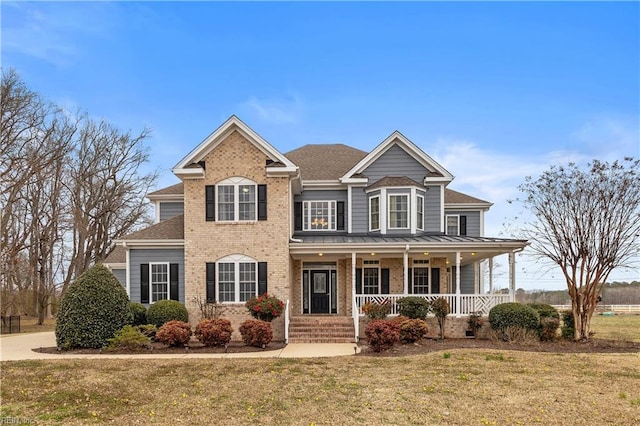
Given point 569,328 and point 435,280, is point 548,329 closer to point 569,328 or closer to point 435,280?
point 569,328

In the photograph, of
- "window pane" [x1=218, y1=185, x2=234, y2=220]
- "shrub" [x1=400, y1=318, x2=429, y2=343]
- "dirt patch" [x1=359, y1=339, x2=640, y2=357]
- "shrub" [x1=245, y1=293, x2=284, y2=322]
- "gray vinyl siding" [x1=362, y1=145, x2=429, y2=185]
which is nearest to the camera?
"dirt patch" [x1=359, y1=339, x2=640, y2=357]

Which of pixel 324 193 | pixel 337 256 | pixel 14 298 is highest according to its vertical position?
pixel 324 193

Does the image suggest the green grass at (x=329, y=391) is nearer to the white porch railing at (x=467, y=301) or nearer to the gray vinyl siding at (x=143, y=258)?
the white porch railing at (x=467, y=301)

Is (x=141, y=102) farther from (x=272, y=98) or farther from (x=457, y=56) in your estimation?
(x=457, y=56)

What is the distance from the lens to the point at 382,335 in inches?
549

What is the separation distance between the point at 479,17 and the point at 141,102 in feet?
52.6

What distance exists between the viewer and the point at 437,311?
1694 cm

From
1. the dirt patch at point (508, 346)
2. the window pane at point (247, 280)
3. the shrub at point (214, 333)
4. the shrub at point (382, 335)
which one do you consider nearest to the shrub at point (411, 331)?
the dirt patch at point (508, 346)

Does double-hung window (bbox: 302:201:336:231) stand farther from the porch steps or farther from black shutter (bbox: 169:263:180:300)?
black shutter (bbox: 169:263:180:300)

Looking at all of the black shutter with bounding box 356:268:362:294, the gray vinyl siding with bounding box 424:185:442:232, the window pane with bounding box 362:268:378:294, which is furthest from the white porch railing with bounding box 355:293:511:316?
the gray vinyl siding with bounding box 424:185:442:232

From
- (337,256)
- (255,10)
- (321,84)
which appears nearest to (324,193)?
(337,256)

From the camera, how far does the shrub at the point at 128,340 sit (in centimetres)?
1402

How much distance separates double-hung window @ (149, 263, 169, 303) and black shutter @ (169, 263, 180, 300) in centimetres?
17

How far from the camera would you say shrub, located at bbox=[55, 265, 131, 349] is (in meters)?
14.3
